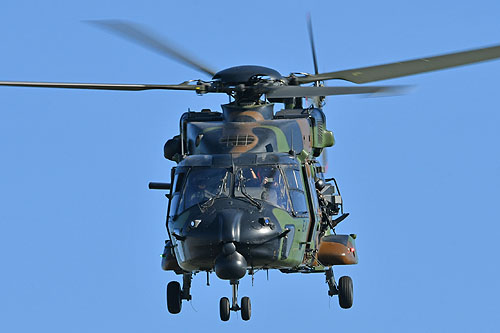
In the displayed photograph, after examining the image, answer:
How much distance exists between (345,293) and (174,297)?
10.2 feet

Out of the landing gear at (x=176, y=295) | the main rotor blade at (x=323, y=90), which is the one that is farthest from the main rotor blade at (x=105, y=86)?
the landing gear at (x=176, y=295)

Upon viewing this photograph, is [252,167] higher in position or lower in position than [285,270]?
higher

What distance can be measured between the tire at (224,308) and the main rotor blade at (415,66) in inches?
168

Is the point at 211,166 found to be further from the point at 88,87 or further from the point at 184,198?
the point at 88,87

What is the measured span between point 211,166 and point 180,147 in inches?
90.7

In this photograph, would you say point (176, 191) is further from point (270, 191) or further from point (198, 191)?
point (270, 191)

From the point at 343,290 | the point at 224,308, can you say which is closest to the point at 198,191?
the point at 224,308

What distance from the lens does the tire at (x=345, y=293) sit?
948 inches

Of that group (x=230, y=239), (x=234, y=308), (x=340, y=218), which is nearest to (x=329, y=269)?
(x=340, y=218)

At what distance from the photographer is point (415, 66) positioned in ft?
68.5

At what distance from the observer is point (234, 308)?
72.3 ft

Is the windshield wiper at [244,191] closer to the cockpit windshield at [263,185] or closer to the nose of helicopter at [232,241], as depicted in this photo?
the cockpit windshield at [263,185]

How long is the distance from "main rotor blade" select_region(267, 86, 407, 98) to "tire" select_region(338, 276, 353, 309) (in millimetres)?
3681

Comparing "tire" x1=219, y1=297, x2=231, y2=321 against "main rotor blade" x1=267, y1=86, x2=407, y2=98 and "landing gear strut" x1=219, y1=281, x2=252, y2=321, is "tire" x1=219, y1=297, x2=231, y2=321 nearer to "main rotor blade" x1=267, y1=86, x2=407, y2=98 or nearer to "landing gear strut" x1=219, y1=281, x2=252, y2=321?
"landing gear strut" x1=219, y1=281, x2=252, y2=321
